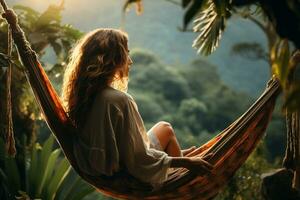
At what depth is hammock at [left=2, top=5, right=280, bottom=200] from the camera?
9.62 ft

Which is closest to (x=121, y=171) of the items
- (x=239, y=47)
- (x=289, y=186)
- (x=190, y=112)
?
(x=289, y=186)

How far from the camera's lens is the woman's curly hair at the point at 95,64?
2906 millimetres

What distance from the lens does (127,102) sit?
2912mm

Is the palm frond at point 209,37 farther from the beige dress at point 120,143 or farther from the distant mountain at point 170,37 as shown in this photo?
the distant mountain at point 170,37

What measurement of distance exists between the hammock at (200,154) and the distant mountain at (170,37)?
21.1 metres

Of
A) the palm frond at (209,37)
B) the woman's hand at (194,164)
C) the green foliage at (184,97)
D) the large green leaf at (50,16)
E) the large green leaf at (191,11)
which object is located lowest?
the green foliage at (184,97)

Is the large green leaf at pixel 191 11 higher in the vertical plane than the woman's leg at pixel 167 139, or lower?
higher

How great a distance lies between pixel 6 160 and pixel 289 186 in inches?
82.3

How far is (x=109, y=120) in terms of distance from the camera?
2.89m

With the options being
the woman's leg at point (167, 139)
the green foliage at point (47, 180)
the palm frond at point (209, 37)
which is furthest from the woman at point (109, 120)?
the green foliage at point (47, 180)

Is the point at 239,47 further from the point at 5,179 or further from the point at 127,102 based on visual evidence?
the point at 127,102

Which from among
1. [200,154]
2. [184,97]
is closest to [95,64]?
[200,154]

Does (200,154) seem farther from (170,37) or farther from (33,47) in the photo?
(170,37)

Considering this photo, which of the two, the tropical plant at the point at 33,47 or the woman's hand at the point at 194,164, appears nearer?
the woman's hand at the point at 194,164
